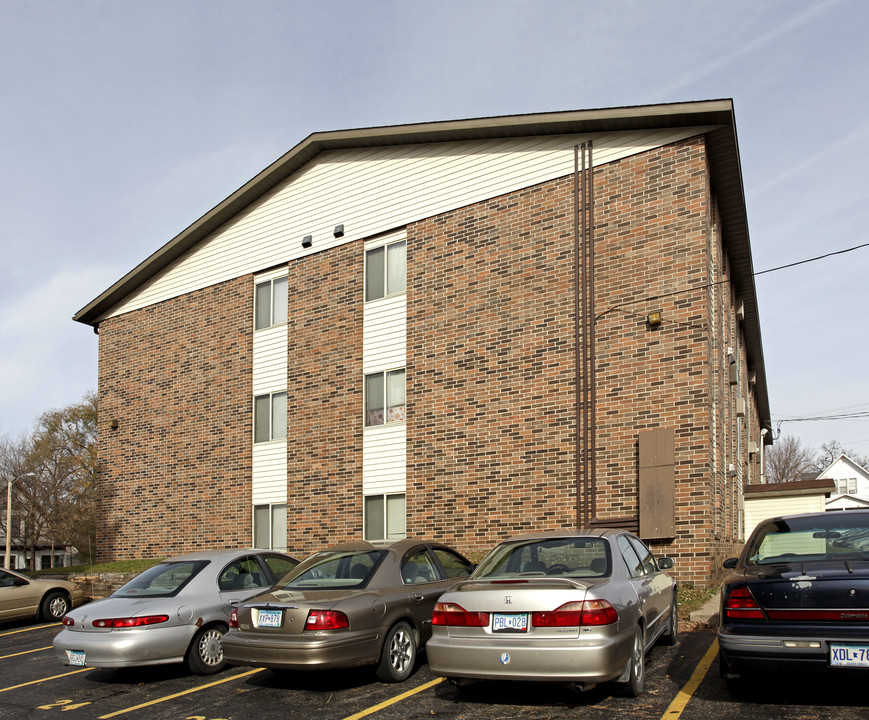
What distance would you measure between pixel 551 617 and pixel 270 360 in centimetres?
1466

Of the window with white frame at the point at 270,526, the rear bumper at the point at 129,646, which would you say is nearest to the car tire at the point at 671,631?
the rear bumper at the point at 129,646

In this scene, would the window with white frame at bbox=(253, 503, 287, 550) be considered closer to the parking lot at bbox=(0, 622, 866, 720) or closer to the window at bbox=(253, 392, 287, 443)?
the window at bbox=(253, 392, 287, 443)

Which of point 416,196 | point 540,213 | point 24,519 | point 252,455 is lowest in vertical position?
point 24,519

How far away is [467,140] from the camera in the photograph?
16891mm

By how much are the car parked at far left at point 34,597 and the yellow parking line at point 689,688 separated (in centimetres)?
1213

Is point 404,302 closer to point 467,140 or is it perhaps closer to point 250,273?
point 467,140

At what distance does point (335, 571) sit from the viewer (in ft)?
28.0

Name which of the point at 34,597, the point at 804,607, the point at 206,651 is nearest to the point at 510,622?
the point at 804,607

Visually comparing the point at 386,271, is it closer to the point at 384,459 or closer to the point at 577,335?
the point at 384,459

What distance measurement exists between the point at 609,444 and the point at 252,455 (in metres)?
9.59

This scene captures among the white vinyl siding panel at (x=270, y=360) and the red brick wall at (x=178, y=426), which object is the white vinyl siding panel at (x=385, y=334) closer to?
the white vinyl siding panel at (x=270, y=360)

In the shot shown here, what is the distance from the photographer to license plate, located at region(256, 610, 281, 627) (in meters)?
7.54

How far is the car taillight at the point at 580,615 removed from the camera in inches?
240

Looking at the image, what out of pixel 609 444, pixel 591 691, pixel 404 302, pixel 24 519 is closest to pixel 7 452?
pixel 24 519
